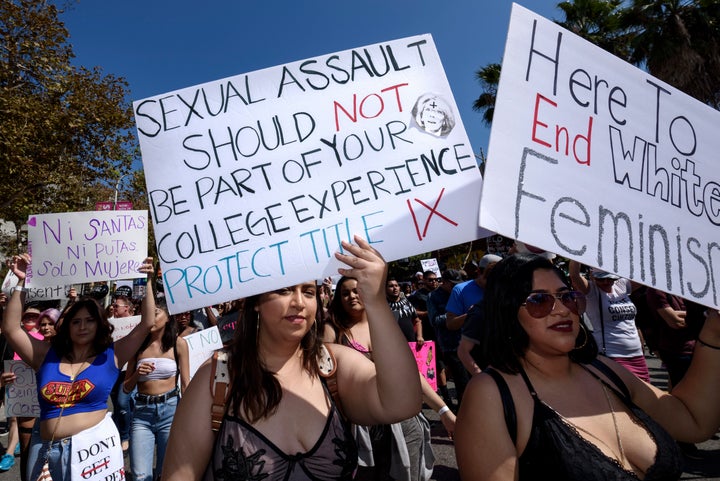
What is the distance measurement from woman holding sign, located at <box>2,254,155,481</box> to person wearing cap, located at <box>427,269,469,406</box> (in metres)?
2.96

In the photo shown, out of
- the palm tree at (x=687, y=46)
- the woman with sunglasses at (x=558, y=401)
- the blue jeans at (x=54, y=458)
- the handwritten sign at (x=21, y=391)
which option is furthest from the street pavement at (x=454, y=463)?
the palm tree at (x=687, y=46)

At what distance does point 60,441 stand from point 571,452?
3055 millimetres

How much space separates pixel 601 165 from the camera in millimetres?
1738

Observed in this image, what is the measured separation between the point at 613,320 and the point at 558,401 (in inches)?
123

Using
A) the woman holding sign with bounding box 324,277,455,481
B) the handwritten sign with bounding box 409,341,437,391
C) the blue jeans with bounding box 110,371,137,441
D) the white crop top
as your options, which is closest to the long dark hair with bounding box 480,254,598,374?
the woman holding sign with bounding box 324,277,455,481

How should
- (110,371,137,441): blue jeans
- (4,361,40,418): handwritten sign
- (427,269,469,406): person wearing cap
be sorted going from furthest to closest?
(110,371,137,441): blue jeans < (427,269,469,406): person wearing cap < (4,361,40,418): handwritten sign

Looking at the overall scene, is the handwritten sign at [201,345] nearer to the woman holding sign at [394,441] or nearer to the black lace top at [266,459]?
the woman holding sign at [394,441]

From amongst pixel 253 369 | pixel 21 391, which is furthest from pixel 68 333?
pixel 253 369

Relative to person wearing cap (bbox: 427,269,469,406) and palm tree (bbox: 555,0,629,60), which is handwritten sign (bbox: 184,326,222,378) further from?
palm tree (bbox: 555,0,629,60)

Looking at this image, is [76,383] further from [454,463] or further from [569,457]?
[454,463]

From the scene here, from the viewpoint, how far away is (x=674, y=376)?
4.83 metres

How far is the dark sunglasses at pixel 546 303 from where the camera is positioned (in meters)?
1.83

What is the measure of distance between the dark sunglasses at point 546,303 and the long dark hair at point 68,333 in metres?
2.98

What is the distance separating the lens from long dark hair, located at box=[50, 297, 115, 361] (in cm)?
342
